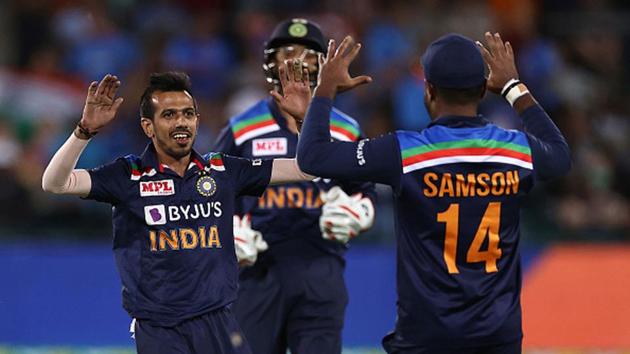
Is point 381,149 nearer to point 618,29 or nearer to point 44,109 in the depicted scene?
point 44,109

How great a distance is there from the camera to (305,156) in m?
5.39

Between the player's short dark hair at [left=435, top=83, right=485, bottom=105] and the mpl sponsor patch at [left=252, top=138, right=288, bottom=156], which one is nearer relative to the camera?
the player's short dark hair at [left=435, top=83, right=485, bottom=105]

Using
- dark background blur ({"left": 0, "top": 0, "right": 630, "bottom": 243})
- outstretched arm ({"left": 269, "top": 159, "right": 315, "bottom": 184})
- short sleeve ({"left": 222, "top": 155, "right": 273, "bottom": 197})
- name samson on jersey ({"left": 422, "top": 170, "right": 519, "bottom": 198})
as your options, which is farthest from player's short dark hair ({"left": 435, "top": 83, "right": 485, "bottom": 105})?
dark background blur ({"left": 0, "top": 0, "right": 630, "bottom": 243})

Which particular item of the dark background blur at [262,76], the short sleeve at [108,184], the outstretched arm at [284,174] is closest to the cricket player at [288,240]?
the outstretched arm at [284,174]

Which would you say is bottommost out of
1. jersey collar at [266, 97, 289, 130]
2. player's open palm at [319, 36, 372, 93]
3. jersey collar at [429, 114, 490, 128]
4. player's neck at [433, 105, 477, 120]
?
jersey collar at [429, 114, 490, 128]

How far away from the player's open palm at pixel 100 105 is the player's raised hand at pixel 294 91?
737 millimetres

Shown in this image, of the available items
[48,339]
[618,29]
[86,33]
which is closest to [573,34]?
[618,29]

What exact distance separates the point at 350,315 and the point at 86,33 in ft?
14.0

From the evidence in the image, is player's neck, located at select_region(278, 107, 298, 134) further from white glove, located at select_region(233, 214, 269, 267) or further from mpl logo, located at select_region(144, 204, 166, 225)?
mpl logo, located at select_region(144, 204, 166, 225)

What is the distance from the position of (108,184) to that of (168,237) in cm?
36

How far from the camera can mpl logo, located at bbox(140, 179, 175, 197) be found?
5891 millimetres

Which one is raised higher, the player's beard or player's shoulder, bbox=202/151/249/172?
the player's beard

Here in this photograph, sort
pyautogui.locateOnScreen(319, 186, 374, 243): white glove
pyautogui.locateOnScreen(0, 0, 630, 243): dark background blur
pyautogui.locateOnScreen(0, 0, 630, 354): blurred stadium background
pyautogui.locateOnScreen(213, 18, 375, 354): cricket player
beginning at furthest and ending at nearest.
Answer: pyautogui.locateOnScreen(0, 0, 630, 243): dark background blur < pyautogui.locateOnScreen(0, 0, 630, 354): blurred stadium background < pyautogui.locateOnScreen(213, 18, 375, 354): cricket player < pyautogui.locateOnScreen(319, 186, 374, 243): white glove

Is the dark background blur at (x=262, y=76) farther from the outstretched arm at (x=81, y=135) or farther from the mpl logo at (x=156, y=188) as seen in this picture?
the outstretched arm at (x=81, y=135)
